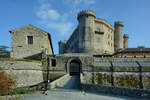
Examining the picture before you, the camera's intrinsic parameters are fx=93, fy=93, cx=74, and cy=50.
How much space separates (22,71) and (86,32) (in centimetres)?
2678

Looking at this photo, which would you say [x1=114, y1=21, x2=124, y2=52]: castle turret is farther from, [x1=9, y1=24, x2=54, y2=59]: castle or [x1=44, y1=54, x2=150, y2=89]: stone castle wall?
[x1=9, y1=24, x2=54, y2=59]: castle

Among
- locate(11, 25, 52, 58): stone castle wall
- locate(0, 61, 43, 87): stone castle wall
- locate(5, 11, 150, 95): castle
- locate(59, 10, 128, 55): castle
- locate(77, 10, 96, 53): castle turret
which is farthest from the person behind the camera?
locate(59, 10, 128, 55): castle

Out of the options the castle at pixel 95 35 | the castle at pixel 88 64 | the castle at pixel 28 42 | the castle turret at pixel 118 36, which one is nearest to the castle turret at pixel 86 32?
the castle at pixel 95 35

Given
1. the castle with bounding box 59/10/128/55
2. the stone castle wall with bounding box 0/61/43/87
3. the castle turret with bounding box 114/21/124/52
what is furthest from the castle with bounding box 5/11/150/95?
the castle turret with bounding box 114/21/124/52

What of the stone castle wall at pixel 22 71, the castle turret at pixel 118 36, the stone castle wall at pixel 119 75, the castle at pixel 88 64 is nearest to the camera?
the stone castle wall at pixel 22 71

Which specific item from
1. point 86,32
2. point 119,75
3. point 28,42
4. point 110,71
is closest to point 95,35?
point 86,32

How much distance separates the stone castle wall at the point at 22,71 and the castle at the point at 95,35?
21.4 m

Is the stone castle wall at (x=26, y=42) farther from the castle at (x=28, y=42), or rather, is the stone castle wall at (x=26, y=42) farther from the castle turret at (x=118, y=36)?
the castle turret at (x=118, y=36)

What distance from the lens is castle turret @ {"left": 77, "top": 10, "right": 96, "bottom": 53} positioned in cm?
3678

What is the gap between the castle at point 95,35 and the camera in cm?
3703

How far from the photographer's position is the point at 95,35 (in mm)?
41656

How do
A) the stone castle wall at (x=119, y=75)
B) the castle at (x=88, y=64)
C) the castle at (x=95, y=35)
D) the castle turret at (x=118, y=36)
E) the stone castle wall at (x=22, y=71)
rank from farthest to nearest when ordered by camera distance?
1. the castle turret at (x=118, y=36)
2. the castle at (x=95, y=35)
3. the castle at (x=88, y=64)
4. the stone castle wall at (x=119, y=75)
5. the stone castle wall at (x=22, y=71)

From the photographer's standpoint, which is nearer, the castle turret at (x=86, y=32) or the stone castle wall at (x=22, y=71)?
the stone castle wall at (x=22, y=71)

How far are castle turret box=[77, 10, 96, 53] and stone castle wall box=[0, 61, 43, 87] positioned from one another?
21358 mm
